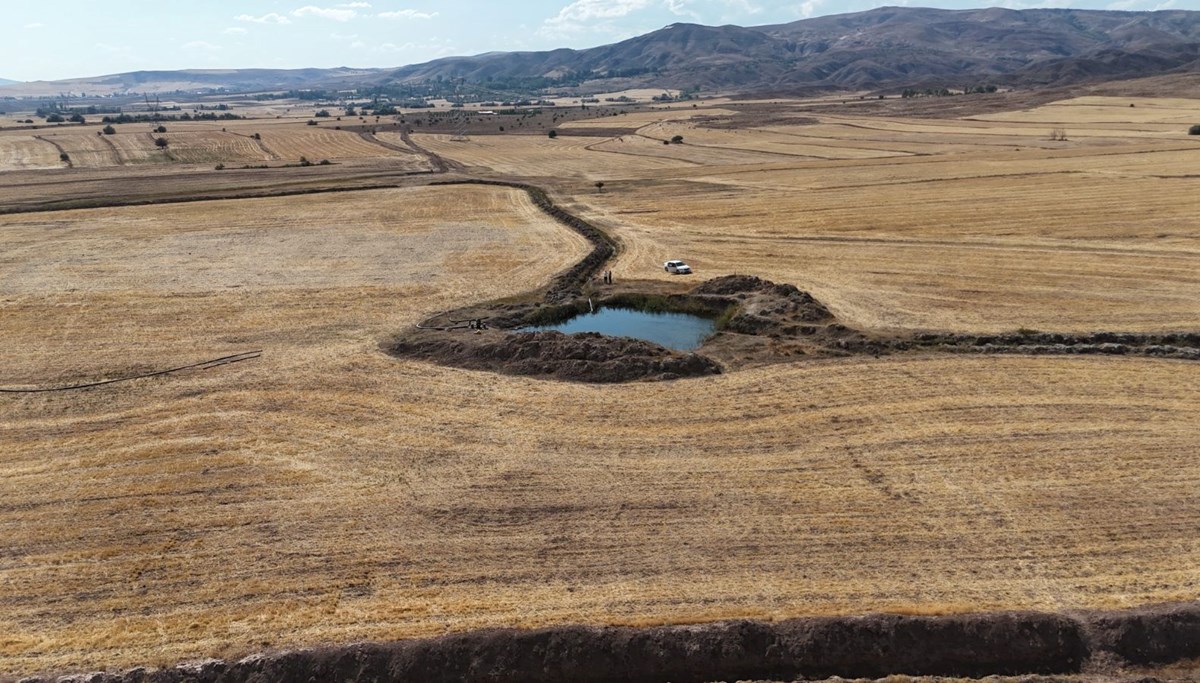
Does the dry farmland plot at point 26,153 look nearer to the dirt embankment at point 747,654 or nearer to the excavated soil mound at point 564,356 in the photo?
the excavated soil mound at point 564,356

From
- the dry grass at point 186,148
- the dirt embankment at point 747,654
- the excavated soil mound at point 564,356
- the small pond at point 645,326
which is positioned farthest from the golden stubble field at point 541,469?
the dry grass at point 186,148

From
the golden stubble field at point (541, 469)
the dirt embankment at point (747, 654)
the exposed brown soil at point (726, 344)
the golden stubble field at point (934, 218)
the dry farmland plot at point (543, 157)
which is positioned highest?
the dry farmland plot at point (543, 157)

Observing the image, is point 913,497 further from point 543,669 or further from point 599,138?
point 599,138

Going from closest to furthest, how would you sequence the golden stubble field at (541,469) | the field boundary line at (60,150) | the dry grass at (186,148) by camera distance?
the golden stubble field at (541,469) < the field boundary line at (60,150) < the dry grass at (186,148)

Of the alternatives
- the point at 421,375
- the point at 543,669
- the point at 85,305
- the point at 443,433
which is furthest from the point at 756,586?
the point at 85,305

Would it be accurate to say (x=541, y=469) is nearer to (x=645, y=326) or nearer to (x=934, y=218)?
(x=645, y=326)
